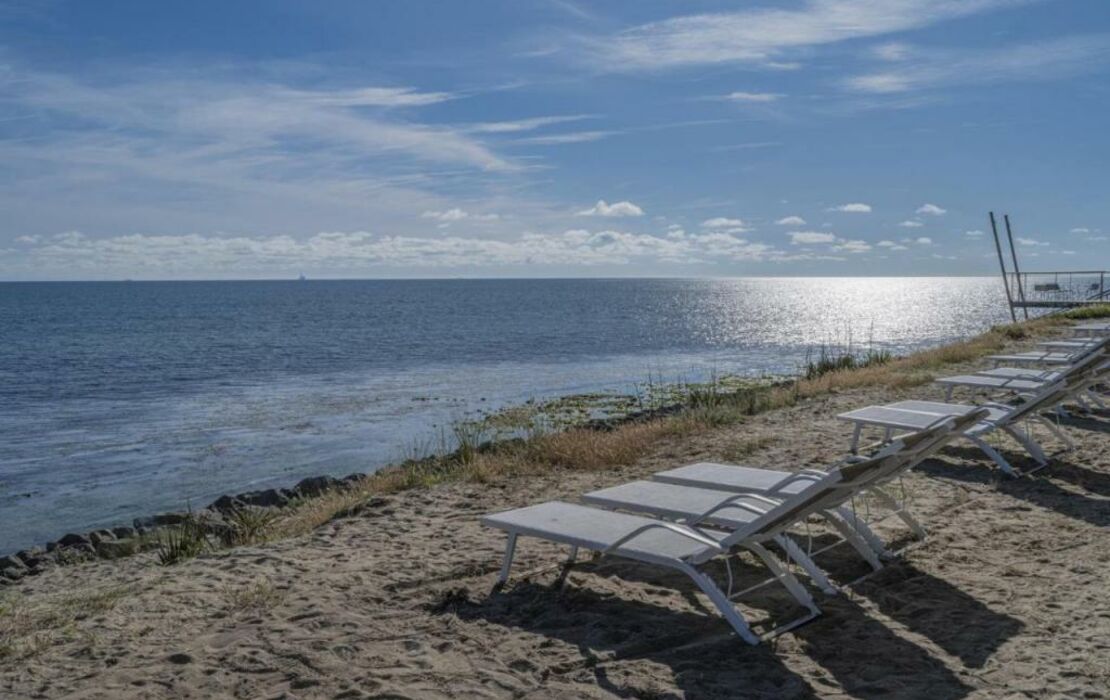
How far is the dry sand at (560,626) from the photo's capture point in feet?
12.8

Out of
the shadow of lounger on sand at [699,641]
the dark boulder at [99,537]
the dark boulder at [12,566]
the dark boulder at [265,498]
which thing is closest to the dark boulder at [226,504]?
the dark boulder at [265,498]

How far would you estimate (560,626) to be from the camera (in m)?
4.58

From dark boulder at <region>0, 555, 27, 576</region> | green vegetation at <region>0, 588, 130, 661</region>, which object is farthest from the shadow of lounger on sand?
dark boulder at <region>0, 555, 27, 576</region>

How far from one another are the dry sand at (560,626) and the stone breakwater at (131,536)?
2.19 m

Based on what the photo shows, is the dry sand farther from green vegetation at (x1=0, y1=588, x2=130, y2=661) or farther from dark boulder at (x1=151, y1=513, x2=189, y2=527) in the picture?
dark boulder at (x1=151, y1=513, x2=189, y2=527)

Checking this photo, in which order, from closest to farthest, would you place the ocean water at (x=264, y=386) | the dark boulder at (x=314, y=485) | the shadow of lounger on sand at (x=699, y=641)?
the shadow of lounger on sand at (x=699, y=641) → the dark boulder at (x=314, y=485) → the ocean water at (x=264, y=386)

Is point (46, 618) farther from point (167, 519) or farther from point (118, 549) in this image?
point (167, 519)

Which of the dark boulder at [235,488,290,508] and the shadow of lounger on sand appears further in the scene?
the dark boulder at [235,488,290,508]

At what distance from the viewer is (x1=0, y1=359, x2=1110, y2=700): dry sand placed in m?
3.90

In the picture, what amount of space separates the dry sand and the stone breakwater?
219cm

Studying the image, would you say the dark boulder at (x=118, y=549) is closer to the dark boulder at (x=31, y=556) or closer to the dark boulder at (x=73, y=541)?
the dark boulder at (x=31, y=556)

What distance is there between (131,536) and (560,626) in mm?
7191

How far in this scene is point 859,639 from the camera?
171 inches

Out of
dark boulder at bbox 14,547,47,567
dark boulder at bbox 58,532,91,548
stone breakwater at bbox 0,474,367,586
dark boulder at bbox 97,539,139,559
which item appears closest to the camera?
dark boulder at bbox 97,539,139,559
